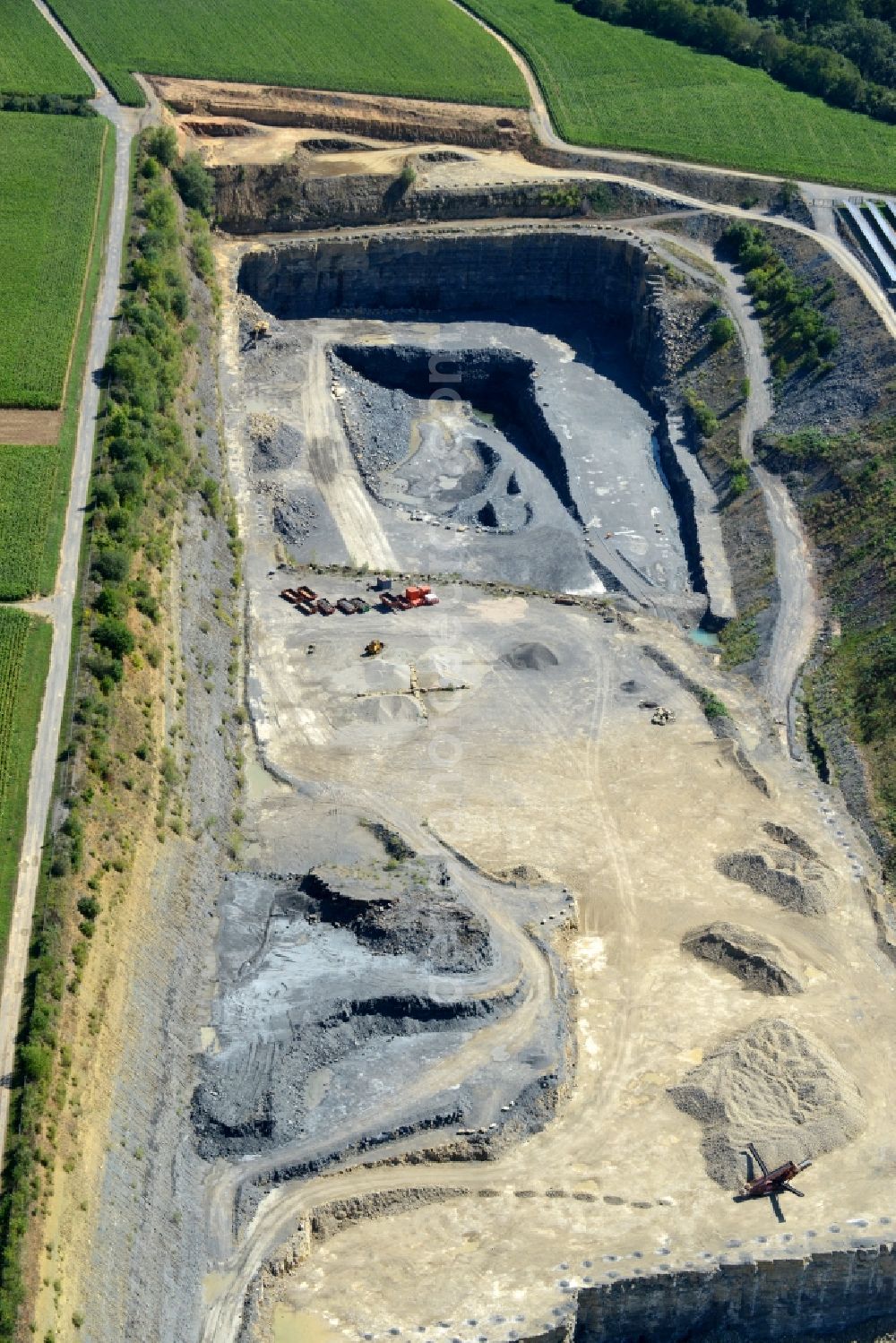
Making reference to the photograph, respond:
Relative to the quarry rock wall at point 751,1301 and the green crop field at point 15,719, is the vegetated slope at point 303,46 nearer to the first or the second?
the green crop field at point 15,719

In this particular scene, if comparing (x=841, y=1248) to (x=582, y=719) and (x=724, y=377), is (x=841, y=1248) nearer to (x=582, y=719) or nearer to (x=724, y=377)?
(x=582, y=719)

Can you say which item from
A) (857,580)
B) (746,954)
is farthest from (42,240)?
(746,954)

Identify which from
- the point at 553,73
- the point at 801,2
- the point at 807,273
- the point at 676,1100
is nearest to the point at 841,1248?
the point at 676,1100

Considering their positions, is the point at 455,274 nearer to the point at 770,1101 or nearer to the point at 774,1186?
Answer: the point at 770,1101

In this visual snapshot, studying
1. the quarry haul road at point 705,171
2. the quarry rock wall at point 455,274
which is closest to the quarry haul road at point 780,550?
the quarry haul road at point 705,171

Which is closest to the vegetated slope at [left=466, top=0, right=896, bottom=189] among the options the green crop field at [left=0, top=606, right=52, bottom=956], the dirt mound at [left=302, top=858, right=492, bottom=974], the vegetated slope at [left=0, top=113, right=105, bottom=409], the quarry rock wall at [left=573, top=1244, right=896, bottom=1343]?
the vegetated slope at [left=0, top=113, right=105, bottom=409]

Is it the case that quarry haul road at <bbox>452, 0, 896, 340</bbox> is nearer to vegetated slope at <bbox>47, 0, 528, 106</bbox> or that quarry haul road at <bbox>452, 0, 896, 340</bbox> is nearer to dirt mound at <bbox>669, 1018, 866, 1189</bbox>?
vegetated slope at <bbox>47, 0, 528, 106</bbox>

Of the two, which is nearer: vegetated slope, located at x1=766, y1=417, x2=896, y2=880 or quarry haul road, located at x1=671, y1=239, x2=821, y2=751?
vegetated slope, located at x1=766, y1=417, x2=896, y2=880
